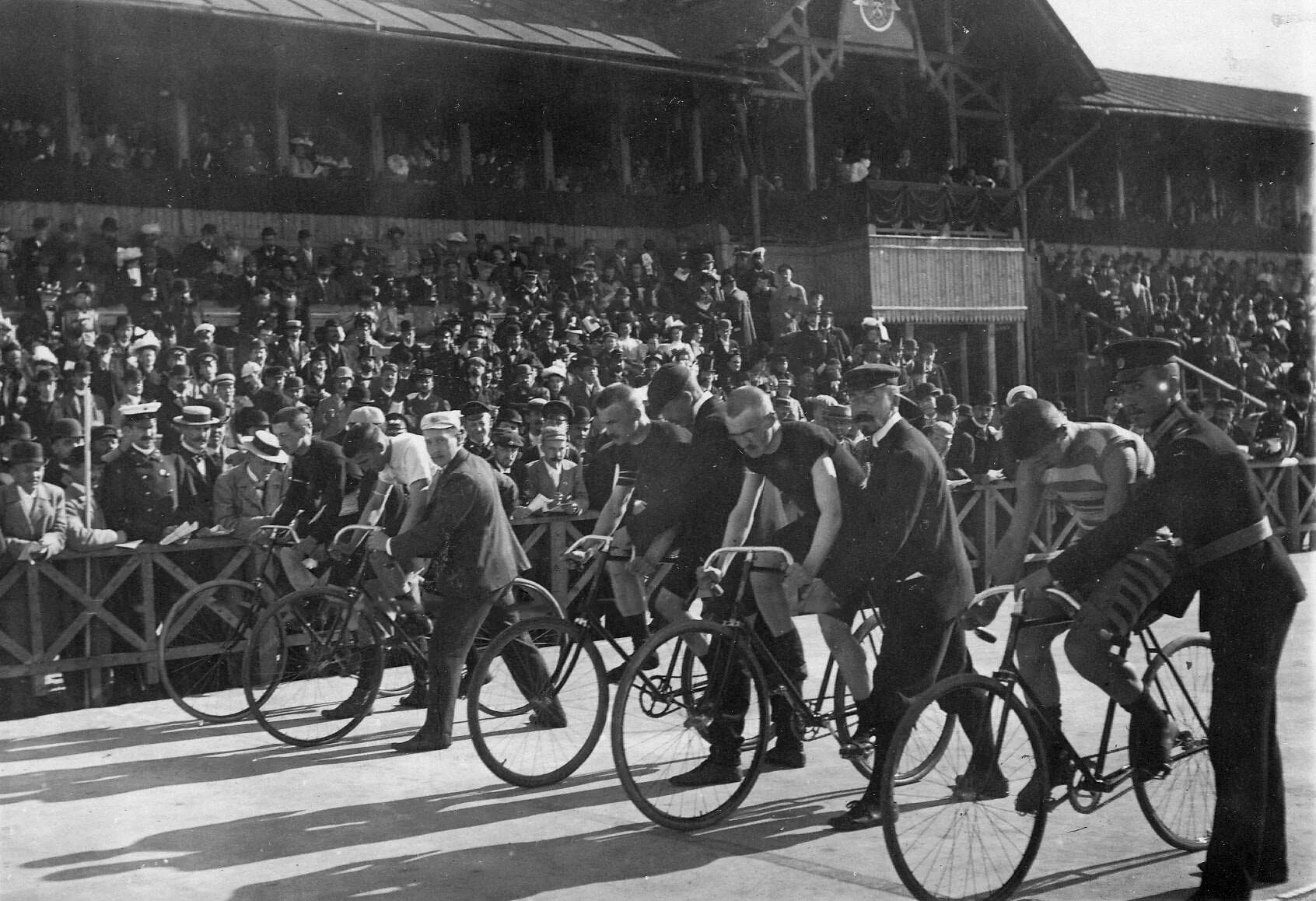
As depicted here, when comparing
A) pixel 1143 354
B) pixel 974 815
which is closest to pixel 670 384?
pixel 1143 354

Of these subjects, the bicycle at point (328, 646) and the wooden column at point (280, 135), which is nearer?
the bicycle at point (328, 646)

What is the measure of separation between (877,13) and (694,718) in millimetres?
21153

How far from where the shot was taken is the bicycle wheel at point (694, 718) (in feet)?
18.5

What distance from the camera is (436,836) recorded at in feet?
18.9

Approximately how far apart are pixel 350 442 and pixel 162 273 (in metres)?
8.42

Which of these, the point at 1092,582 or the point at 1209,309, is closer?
the point at 1092,582

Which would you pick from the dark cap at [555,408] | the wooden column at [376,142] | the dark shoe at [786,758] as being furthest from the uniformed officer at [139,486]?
the wooden column at [376,142]

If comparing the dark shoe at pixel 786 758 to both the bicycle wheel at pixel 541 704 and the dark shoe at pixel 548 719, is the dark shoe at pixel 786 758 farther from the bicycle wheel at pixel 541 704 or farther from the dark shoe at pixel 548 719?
the dark shoe at pixel 548 719

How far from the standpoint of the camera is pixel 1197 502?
4750 millimetres

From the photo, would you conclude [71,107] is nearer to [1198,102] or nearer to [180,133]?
[180,133]

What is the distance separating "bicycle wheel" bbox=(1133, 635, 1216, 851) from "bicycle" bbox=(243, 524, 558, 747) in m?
3.08

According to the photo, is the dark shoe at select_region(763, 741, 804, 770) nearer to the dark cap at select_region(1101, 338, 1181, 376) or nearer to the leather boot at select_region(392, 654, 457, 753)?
the leather boot at select_region(392, 654, 457, 753)

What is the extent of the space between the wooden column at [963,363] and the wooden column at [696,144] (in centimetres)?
512

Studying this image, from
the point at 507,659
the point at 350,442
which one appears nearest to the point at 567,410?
the point at 350,442
